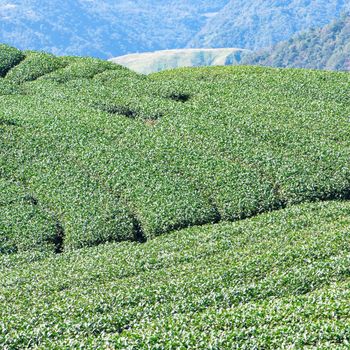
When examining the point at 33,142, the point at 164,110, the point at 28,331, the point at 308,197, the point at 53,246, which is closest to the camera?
the point at 28,331

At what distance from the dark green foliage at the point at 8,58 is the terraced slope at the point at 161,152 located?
6.10 metres

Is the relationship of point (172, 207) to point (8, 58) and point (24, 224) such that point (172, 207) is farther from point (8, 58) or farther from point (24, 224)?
point (8, 58)

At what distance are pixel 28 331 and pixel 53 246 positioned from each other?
1789 centimetres

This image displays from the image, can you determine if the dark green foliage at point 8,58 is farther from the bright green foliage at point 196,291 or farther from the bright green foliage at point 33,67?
the bright green foliage at point 196,291

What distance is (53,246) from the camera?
5206cm

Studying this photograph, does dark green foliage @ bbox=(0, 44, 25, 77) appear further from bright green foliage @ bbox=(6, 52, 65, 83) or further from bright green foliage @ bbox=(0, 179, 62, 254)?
bright green foliage @ bbox=(0, 179, 62, 254)

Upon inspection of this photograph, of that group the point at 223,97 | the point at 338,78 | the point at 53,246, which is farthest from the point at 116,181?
the point at 338,78

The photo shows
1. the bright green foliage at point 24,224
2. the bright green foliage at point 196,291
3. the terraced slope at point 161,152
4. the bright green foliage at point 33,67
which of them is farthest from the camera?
the bright green foliage at point 33,67

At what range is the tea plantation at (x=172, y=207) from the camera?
110 feet

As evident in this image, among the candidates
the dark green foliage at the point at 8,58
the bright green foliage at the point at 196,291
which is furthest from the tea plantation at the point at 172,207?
the dark green foliage at the point at 8,58

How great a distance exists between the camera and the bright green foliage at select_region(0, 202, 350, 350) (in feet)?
102

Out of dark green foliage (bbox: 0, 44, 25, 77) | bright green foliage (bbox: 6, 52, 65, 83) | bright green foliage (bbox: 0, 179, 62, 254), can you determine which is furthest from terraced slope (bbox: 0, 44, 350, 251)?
dark green foliage (bbox: 0, 44, 25, 77)

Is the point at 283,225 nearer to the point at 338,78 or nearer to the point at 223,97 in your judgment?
the point at 223,97

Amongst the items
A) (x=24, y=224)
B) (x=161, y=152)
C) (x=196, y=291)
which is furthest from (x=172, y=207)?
(x=196, y=291)
